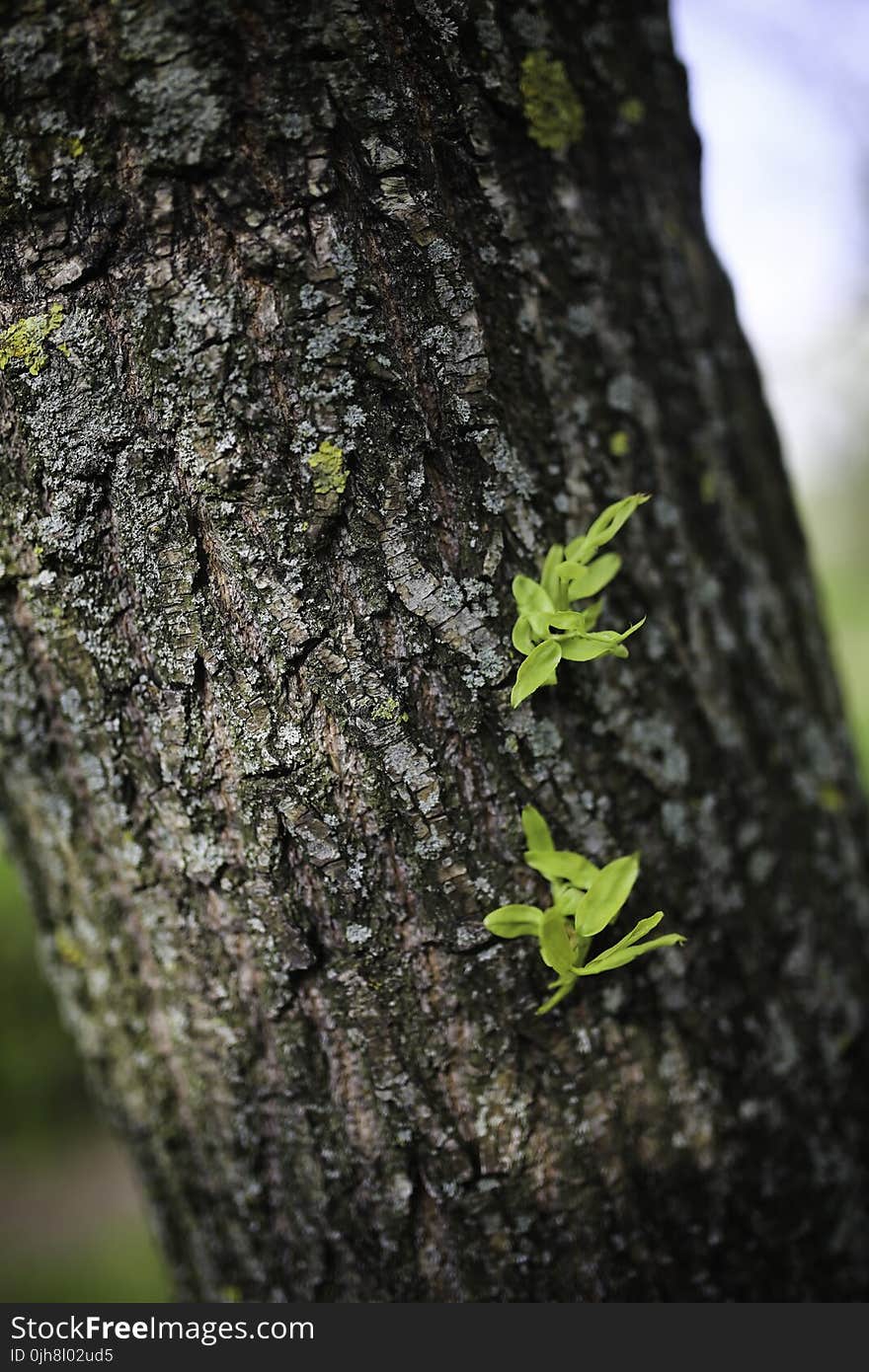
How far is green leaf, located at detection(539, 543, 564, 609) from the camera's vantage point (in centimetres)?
103

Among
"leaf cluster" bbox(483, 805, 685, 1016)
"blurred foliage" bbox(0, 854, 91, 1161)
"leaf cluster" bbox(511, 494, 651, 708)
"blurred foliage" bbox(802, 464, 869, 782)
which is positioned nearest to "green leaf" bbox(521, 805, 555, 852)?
"leaf cluster" bbox(483, 805, 685, 1016)

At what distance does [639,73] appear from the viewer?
1282mm

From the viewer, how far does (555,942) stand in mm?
977

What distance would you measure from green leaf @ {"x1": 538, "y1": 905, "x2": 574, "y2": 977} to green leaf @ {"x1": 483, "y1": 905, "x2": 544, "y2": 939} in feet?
0.10

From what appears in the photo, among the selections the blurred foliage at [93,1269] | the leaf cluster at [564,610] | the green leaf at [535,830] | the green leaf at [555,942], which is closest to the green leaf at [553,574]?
the leaf cluster at [564,610]

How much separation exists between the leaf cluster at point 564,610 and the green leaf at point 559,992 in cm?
35

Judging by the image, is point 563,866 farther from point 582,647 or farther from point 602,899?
point 582,647

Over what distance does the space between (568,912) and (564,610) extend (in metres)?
0.37

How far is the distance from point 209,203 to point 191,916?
2.85 ft

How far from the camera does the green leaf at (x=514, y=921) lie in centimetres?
101

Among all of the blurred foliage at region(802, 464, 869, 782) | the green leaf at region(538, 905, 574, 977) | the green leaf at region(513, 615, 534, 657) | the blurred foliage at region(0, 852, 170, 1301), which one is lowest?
the green leaf at region(538, 905, 574, 977)

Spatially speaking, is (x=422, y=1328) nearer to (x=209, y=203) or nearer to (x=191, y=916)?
(x=191, y=916)

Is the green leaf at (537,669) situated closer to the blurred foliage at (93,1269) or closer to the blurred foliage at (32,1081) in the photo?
the blurred foliage at (93,1269)

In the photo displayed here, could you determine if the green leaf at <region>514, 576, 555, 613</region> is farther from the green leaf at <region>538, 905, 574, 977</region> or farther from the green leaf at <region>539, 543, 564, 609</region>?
the green leaf at <region>538, 905, 574, 977</region>
